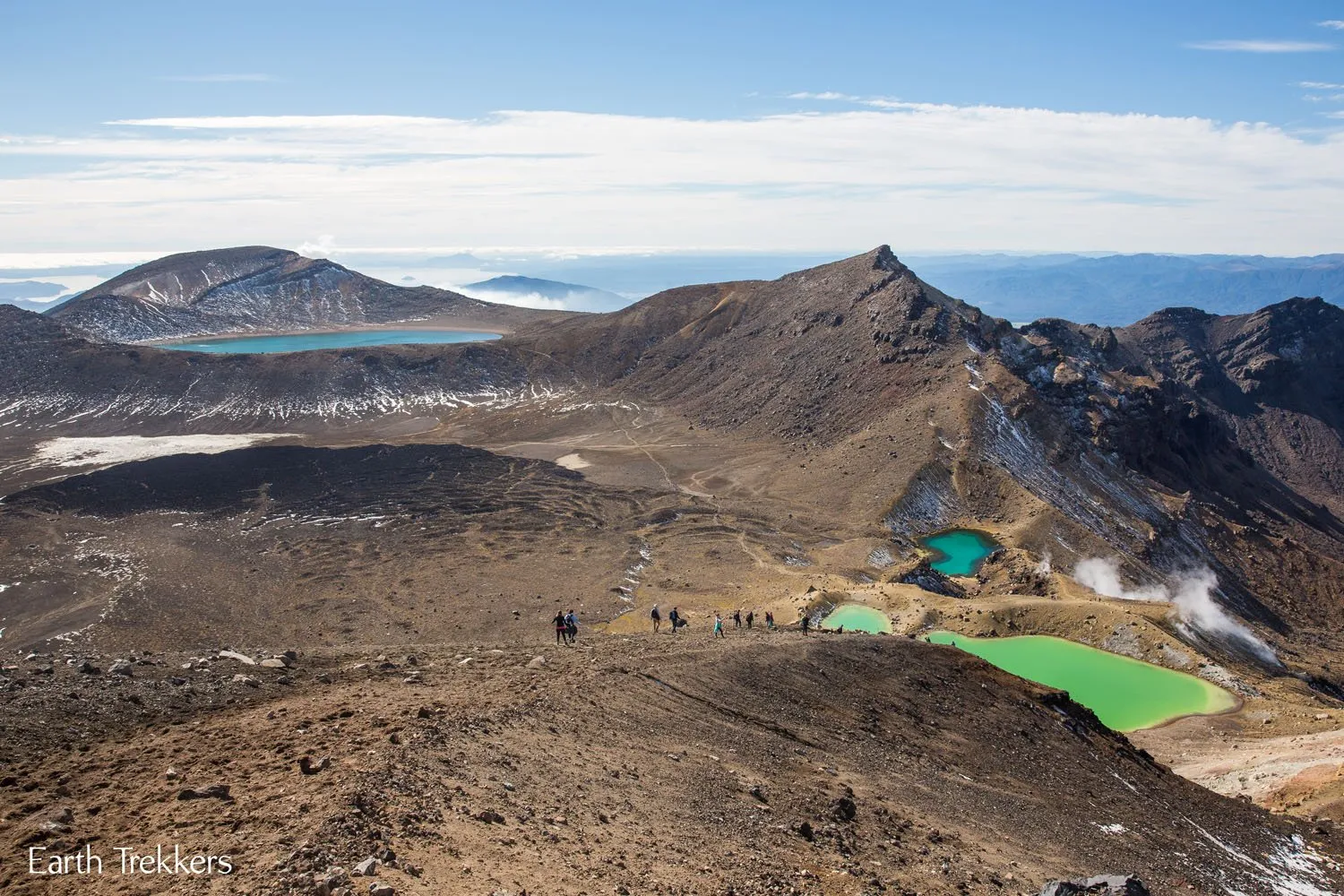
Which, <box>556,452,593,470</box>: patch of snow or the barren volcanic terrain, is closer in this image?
the barren volcanic terrain

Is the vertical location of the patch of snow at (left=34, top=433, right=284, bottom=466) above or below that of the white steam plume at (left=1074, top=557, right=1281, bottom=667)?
above

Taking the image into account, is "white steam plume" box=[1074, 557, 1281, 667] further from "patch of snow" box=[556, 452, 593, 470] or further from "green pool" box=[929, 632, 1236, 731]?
"patch of snow" box=[556, 452, 593, 470]

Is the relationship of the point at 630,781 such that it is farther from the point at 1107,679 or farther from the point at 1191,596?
the point at 1191,596

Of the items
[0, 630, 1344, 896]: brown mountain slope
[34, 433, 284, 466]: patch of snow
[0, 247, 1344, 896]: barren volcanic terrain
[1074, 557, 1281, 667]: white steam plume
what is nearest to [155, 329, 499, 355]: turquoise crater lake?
[0, 247, 1344, 896]: barren volcanic terrain

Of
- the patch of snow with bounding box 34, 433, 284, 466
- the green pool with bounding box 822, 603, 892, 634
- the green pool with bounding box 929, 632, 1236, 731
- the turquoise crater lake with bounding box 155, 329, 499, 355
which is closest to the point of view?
the green pool with bounding box 929, 632, 1236, 731

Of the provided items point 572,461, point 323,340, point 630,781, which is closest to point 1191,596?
point 572,461

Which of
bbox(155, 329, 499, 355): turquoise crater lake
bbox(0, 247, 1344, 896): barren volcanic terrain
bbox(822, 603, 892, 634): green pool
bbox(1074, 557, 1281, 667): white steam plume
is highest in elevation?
bbox(155, 329, 499, 355): turquoise crater lake

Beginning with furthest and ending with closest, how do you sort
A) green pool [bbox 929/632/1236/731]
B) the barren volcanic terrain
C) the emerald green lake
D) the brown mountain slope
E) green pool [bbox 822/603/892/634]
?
the emerald green lake
green pool [bbox 822/603/892/634]
green pool [bbox 929/632/1236/731]
the barren volcanic terrain
the brown mountain slope
